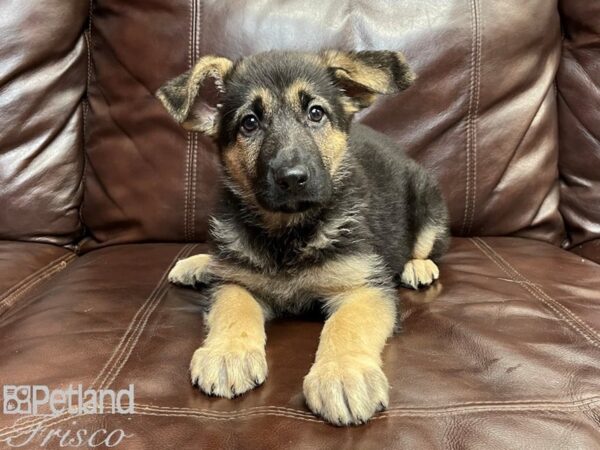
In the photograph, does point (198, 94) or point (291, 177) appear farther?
point (198, 94)

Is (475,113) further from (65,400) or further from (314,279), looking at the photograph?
(65,400)

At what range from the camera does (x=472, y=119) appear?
3.01 m

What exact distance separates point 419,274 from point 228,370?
43.5 inches

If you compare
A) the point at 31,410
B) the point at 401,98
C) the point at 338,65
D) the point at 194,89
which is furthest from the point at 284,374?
the point at 401,98

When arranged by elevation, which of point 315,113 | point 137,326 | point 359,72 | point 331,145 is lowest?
point 137,326

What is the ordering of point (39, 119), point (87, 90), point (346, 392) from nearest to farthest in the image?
point (346, 392) → point (39, 119) → point (87, 90)

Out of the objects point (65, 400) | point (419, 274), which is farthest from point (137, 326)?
point (419, 274)

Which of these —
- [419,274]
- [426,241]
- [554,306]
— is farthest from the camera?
[426,241]

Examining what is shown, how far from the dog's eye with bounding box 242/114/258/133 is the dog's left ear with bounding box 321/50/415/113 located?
39cm

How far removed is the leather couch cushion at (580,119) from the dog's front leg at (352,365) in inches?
58.8

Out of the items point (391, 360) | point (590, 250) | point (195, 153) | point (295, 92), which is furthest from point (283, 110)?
point (590, 250)

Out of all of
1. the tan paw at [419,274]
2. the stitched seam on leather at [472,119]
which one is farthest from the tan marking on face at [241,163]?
the stitched seam on leather at [472,119]

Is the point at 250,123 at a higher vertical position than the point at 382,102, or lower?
higher

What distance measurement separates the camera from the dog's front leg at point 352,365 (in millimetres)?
1476
